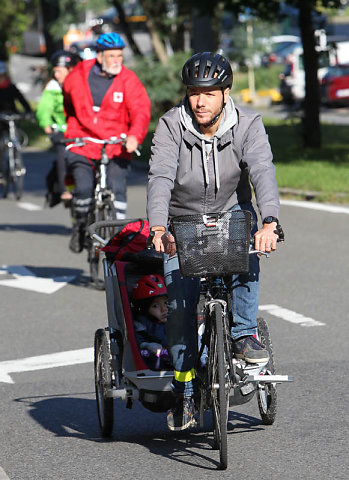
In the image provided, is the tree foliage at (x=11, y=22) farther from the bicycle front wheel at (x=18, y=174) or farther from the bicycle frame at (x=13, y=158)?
the bicycle front wheel at (x=18, y=174)

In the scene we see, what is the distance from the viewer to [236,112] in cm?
544

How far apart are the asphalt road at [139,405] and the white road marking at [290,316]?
0.02 m

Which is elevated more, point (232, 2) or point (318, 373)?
point (232, 2)

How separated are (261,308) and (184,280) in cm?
379

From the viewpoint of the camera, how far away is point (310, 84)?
21031mm

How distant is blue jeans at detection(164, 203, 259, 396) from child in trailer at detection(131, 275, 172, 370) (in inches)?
14.1

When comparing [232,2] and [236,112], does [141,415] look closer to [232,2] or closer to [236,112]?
[236,112]

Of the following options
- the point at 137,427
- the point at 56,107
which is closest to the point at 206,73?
the point at 137,427

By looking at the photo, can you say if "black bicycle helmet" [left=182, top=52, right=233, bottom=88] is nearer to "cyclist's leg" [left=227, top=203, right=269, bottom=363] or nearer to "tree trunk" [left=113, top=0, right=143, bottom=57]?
"cyclist's leg" [left=227, top=203, right=269, bottom=363]

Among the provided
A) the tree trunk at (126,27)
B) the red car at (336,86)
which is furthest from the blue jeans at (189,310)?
the red car at (336,86)

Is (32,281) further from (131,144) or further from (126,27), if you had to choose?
(126,27)

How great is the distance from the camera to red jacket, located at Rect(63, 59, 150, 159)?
10.2 meters

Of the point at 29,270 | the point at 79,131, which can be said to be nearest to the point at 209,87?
the point at 79,131

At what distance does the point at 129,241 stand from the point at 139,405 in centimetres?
108
